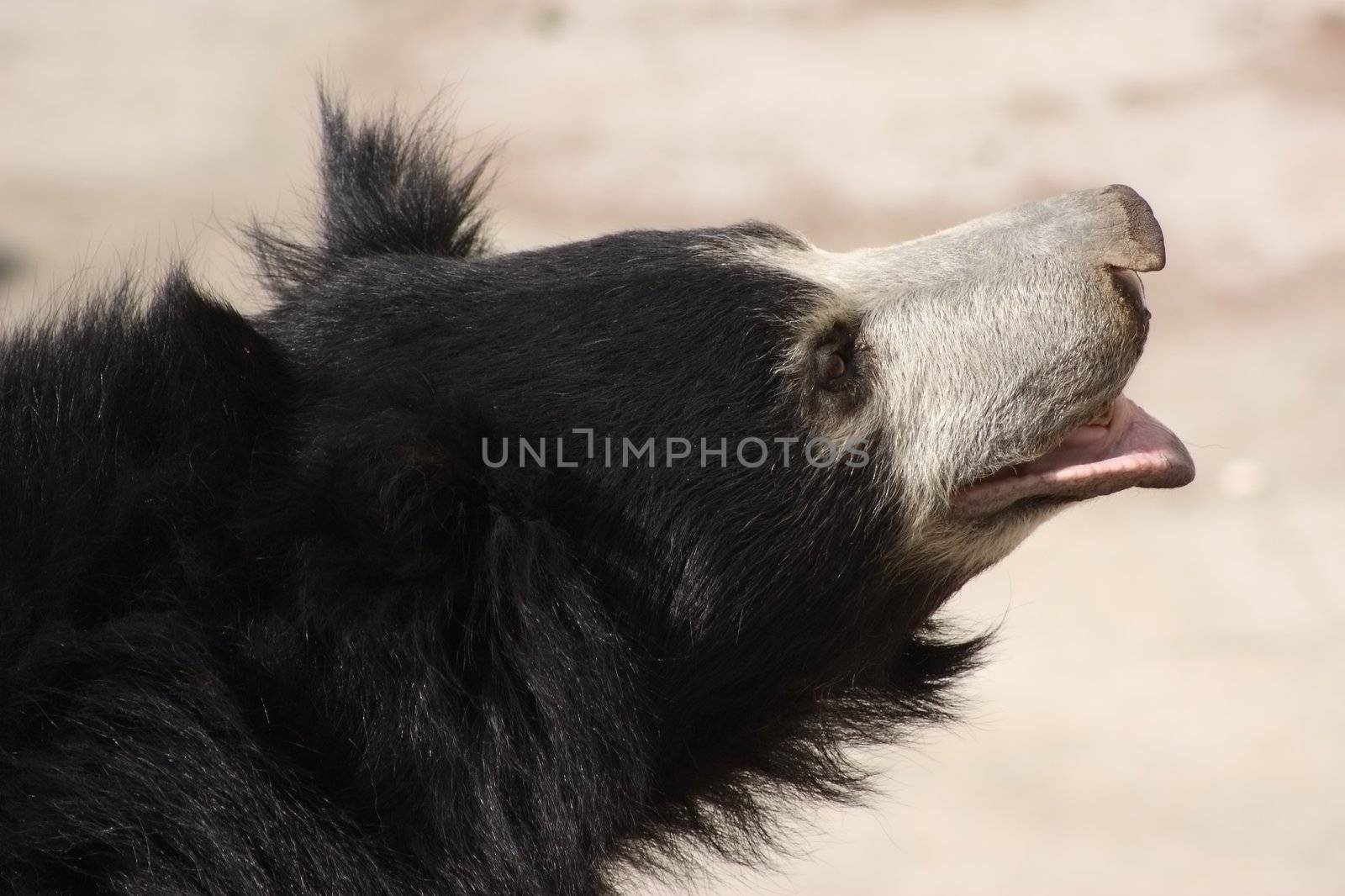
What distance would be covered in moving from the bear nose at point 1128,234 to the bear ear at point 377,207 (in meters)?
1.22

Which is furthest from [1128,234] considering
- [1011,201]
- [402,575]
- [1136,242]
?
[1011,201]

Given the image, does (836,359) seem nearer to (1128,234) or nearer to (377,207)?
(1128,234)

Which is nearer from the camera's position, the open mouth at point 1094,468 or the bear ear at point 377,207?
the open mouth at point 1094,468

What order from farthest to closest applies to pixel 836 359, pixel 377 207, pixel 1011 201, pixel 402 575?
pixel 1011 201, pixel 377 207, pixel 836 359, pixel 402 575

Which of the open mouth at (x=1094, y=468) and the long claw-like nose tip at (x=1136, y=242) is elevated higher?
the long claw-like nose tip at (x=1136, y=242)

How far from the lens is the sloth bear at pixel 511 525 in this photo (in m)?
2.12

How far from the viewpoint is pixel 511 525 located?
2.27 meters

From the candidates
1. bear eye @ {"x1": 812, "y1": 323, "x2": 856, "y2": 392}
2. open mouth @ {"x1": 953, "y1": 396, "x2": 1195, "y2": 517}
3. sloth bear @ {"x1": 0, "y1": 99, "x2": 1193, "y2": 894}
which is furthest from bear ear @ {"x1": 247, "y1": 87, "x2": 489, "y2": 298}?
open mouth @ {"x1": 953, "y1": 396, "x2": 1195, "y2": 517}

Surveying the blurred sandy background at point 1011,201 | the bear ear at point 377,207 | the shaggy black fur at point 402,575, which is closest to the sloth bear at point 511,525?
the shaggy black fur at point 402,575

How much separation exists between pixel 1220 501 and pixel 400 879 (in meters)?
4.77

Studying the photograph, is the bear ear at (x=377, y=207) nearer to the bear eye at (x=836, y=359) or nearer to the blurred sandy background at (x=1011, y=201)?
the bear eye at (x=836, y=359)

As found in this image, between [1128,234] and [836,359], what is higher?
[1128,234]

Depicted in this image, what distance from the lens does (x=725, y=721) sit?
2.59 meters

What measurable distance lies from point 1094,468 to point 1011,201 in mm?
5615
